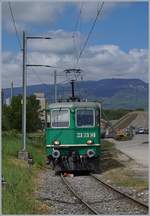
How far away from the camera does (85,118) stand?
18.1 m

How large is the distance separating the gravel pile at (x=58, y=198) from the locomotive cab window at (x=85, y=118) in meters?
2.21

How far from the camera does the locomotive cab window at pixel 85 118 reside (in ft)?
59.2

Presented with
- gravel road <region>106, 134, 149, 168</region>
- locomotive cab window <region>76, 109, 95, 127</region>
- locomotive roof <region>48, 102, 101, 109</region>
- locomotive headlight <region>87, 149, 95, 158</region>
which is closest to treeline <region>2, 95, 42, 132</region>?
gravel road <region>106, 134, 149, 168</region>

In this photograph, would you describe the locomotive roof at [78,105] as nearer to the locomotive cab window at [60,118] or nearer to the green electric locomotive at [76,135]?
the green electric locomotive at [76,135]

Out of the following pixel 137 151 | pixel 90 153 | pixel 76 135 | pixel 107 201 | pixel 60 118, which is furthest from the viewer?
pixel 137 151

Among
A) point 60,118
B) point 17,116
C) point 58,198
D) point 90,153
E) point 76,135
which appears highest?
point 60,118

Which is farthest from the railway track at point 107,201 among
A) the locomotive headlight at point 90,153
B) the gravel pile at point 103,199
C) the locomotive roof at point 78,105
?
the locomotive roof at point 78,105

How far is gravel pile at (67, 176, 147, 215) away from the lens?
10242 mm

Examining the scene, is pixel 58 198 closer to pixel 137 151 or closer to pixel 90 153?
pixel 90 153

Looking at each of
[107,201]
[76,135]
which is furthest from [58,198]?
[76,135]

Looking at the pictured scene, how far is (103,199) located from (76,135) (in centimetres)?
615

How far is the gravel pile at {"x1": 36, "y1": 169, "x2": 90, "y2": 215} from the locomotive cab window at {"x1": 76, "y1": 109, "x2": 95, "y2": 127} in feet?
7.27

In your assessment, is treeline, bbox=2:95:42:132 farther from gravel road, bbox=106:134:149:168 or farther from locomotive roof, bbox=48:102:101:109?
locomotive roof, bbox=48:102:101:109

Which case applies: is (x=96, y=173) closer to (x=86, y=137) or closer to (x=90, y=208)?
(x=86, y=137)
